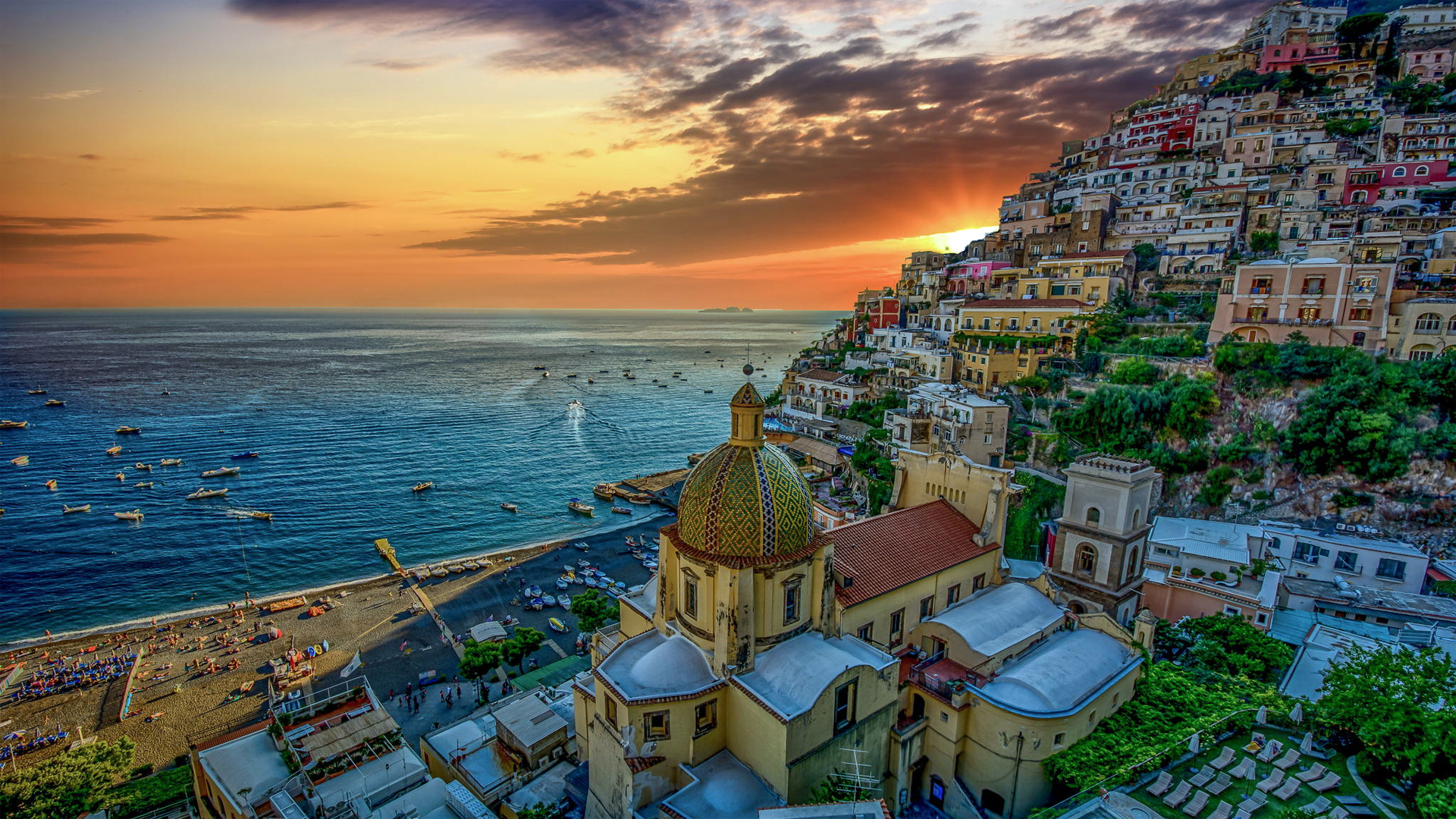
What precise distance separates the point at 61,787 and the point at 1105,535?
4313cm

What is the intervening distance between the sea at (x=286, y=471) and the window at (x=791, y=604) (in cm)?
1997

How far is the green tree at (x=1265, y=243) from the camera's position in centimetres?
5488

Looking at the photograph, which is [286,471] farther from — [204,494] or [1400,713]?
[1400,713]

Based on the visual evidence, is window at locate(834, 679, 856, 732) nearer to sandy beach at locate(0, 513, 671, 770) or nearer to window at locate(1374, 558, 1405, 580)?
sandy beach at locate(0, 513, 671, 770)

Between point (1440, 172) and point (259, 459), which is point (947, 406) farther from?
point (259, 459)

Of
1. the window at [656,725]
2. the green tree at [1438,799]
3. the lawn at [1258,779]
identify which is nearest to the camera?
the green tree at [1438,799]

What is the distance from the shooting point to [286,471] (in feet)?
229

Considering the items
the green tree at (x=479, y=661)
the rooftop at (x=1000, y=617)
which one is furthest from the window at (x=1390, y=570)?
the green tree at (x=479, y=661)

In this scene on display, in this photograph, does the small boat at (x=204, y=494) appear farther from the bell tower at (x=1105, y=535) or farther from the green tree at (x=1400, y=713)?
the green tree at (x=1400, y=713)

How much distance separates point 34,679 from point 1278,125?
115 meters

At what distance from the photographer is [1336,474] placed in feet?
113

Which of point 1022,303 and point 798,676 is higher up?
point 1022,303

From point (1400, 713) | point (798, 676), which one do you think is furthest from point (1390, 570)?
point (798, 676)

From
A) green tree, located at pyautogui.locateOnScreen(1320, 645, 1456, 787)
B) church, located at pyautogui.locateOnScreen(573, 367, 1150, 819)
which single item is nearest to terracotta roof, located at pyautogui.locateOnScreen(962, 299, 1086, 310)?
church, located at pyautogui.locateOnScreen(573, 367, 1150, 819)
